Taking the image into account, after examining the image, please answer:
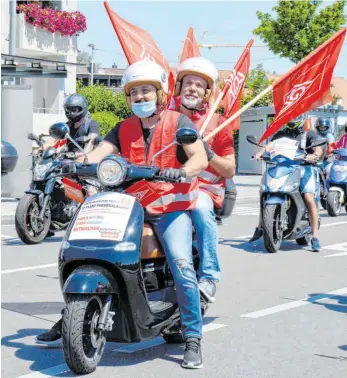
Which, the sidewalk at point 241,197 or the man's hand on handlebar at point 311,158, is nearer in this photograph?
the man's hand on handlebar at point 311,158

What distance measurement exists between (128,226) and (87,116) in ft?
17.6

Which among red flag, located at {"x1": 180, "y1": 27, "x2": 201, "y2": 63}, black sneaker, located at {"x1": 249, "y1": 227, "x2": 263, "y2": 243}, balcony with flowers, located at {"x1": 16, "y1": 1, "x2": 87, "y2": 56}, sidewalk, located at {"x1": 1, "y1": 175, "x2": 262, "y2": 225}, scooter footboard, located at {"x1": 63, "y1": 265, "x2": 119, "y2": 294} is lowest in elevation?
sidewalk, located at {"x1": 1, "y1": 175, "x2": 262, "y2": 225}

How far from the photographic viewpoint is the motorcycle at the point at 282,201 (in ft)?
33.6

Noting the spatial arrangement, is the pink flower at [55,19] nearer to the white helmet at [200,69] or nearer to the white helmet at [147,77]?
the white helmet at [200,69]

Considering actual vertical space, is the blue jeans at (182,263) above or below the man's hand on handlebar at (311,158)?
below

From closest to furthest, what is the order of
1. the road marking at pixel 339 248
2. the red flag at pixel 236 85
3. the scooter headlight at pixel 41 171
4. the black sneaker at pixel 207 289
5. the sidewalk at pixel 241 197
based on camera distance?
the black sneaker at pixel 207 289, the red flag at pixel 236 85, the scooter headlight at pixel 41 171, the road marking at pixel 339 248, the sidewalk at pixel 241 197

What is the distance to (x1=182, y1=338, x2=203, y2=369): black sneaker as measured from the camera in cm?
516

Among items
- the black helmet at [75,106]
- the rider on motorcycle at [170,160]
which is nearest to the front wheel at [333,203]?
the black helmet at [75,106]

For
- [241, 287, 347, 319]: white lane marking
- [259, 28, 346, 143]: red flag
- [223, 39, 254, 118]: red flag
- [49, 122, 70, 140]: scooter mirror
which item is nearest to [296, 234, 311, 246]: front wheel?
[259, 28, 346, 143]: red flag

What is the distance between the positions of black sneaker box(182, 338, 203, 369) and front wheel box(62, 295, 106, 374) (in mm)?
518

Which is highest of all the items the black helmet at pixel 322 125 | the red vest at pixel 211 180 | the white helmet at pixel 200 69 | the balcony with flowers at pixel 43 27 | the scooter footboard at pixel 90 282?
the balcony with flowers at pixel 43 27

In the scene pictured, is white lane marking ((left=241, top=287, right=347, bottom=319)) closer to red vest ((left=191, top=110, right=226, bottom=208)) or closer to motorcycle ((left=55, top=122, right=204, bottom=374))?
red vest ((left=191, top=110, right=226, bottom=208))

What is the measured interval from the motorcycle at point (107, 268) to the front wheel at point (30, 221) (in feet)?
16.9

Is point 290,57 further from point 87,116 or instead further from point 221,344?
point 221,344
